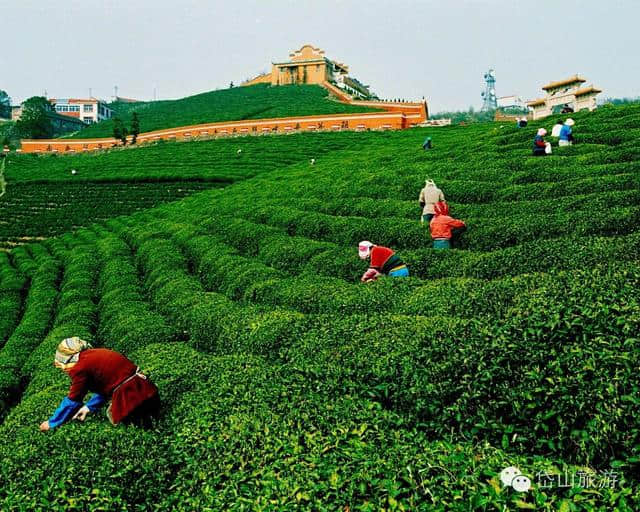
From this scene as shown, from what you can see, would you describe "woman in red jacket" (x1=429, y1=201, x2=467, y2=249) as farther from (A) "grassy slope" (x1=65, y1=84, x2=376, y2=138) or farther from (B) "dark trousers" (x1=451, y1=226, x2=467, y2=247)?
(A) "grassy slope" (x1=65, y1=84, x2=376, y2=138)

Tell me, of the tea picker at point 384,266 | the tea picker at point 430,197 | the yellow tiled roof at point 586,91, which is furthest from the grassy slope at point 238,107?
the tea picker at point 384,266

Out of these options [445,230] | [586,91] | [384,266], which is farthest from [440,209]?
[586,91]

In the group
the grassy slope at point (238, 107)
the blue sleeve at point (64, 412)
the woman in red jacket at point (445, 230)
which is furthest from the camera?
the grassy slope at point (238, 107)

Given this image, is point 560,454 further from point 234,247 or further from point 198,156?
point 198,156

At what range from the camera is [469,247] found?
13.7 meters

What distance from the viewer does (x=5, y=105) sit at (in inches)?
5012

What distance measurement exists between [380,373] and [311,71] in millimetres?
99148

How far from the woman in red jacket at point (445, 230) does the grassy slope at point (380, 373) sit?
1.14ft

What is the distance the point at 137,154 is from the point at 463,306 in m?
55.8

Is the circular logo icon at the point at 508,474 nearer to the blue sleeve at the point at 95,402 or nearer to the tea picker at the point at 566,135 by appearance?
the blue sleeve at the point at 95,402

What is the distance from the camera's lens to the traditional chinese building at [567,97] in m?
33.4

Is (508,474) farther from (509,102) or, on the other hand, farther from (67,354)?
(509,102)

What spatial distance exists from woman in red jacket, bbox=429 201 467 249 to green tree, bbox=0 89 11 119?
135 metres

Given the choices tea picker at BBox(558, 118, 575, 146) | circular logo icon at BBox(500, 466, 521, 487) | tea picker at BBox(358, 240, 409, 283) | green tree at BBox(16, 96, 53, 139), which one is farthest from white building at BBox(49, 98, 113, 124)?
circular logo icon at BBox(500, 466, 521, 487)
